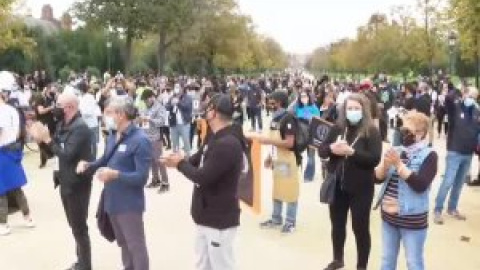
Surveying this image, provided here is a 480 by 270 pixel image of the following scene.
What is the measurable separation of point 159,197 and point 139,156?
17.6 ft

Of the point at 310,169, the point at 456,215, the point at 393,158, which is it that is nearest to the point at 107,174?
the point at 393,158

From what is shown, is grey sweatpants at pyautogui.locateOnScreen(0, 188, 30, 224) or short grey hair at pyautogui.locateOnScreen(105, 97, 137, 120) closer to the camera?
short grey hair at pyautogui.locateOnScreen(105, 97, 137, 120)

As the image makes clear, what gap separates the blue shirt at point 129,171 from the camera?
565cm

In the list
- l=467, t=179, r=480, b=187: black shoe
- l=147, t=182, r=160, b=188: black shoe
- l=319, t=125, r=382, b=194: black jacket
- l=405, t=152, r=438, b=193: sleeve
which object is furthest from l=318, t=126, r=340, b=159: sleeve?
l=467, t=179, r=480, b=187: black shoe

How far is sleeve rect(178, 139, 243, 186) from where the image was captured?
485cm

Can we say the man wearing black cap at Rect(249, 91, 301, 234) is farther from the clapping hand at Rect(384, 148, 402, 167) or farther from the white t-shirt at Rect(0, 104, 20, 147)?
the clapping hand at Rect(384, 148, 402, 167)

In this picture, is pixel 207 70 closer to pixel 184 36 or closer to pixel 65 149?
pixel 184 36

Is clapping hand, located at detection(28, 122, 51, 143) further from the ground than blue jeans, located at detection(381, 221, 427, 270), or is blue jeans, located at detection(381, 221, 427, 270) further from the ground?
clapping hand, located at detection(28, 122, 51, 143)

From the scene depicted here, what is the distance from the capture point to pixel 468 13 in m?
25.7

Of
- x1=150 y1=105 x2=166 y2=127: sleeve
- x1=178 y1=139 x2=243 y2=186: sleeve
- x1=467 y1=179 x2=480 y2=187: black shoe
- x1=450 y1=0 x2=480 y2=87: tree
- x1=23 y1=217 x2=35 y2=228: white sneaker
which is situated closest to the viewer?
x1=178 y1=139 x2=243 y2=186: sleeve

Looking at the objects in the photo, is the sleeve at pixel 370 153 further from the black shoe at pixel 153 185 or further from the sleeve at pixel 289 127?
the black shoe at pixel 153 185

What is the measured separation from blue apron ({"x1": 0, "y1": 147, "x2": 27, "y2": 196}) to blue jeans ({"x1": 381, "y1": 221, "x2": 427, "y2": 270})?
5190 millimetres

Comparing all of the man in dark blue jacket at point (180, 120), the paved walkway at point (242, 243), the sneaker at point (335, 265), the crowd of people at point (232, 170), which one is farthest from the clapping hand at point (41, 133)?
the man in dark blue jacket at point (180, 120)

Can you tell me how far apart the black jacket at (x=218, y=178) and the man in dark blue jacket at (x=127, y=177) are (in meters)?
0.65
